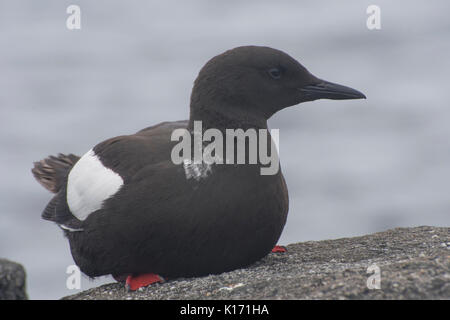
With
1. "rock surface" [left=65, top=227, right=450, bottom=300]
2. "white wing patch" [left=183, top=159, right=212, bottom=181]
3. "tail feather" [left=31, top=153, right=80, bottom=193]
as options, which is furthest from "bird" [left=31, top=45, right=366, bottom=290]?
"tail feather" [left=31, top=153, right=80, bottom=193]

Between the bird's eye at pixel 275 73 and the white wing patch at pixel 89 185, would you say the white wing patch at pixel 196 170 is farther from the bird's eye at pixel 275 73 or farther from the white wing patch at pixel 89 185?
the bird's eye at pixel 275 73

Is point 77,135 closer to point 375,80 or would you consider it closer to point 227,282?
point 375,80

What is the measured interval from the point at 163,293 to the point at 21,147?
10613 millimetres

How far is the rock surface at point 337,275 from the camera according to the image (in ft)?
13.6

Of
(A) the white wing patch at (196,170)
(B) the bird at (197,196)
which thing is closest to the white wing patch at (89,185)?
(B) the bird at (197,196)

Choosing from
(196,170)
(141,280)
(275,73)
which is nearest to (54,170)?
(141,280)

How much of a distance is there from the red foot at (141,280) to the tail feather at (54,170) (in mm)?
1635

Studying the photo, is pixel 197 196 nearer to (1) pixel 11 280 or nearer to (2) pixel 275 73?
(2) pixel 275 73

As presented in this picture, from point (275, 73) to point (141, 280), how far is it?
70.4 inches

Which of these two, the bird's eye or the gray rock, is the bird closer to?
the bird's eye

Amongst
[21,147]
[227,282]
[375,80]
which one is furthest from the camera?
[375,80]

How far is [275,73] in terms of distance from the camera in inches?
215
